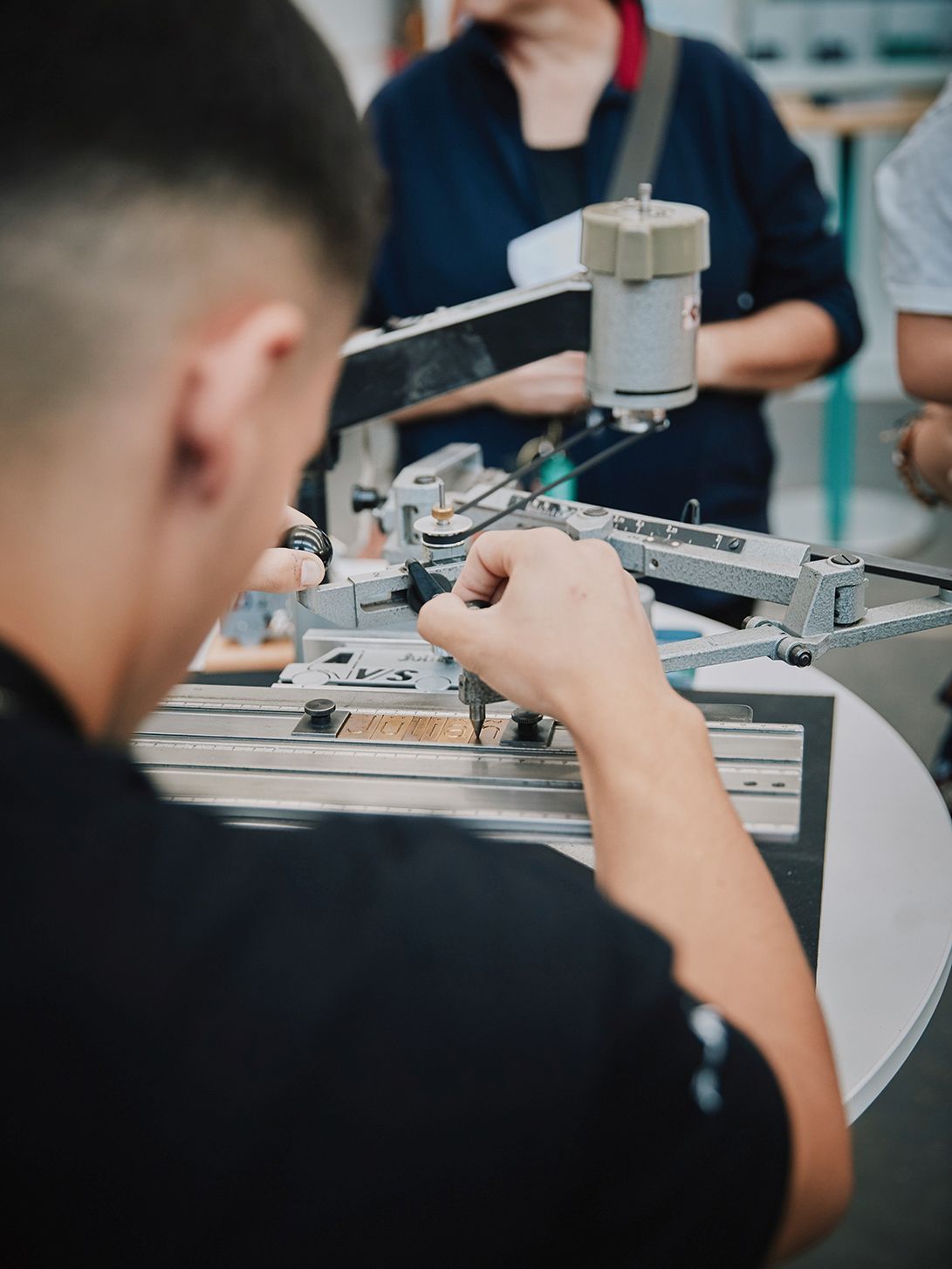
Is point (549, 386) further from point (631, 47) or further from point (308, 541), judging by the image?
point (308, 541)

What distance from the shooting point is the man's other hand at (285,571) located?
41.8 inches

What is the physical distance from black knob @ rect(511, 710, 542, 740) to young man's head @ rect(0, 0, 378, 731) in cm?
46

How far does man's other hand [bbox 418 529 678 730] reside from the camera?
82cm

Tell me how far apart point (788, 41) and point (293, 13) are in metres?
4.49

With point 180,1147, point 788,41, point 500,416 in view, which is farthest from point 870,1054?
point 788,41

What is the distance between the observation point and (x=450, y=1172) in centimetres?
50

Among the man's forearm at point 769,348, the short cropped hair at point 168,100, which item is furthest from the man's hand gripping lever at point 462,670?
the man's forearm at point 769,348

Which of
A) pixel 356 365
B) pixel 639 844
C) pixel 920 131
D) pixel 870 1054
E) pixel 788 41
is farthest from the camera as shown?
pixel 788 41

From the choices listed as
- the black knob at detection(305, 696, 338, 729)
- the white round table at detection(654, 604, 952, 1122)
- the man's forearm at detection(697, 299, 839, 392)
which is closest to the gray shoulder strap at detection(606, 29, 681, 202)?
the man's forearm at detection(697, 299, 839, 392)

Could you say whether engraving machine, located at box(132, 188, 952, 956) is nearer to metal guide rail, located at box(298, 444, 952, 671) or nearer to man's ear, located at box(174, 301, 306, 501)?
metal guide rail, located at box(298, 444, 952, 671)

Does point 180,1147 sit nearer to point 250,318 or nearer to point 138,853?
point 138,853

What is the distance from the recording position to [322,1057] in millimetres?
494

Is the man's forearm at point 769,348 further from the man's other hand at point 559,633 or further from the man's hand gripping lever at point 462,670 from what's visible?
the man's other hand at point 559,633

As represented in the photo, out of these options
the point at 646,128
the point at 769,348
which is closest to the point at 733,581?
the point at 769,348
